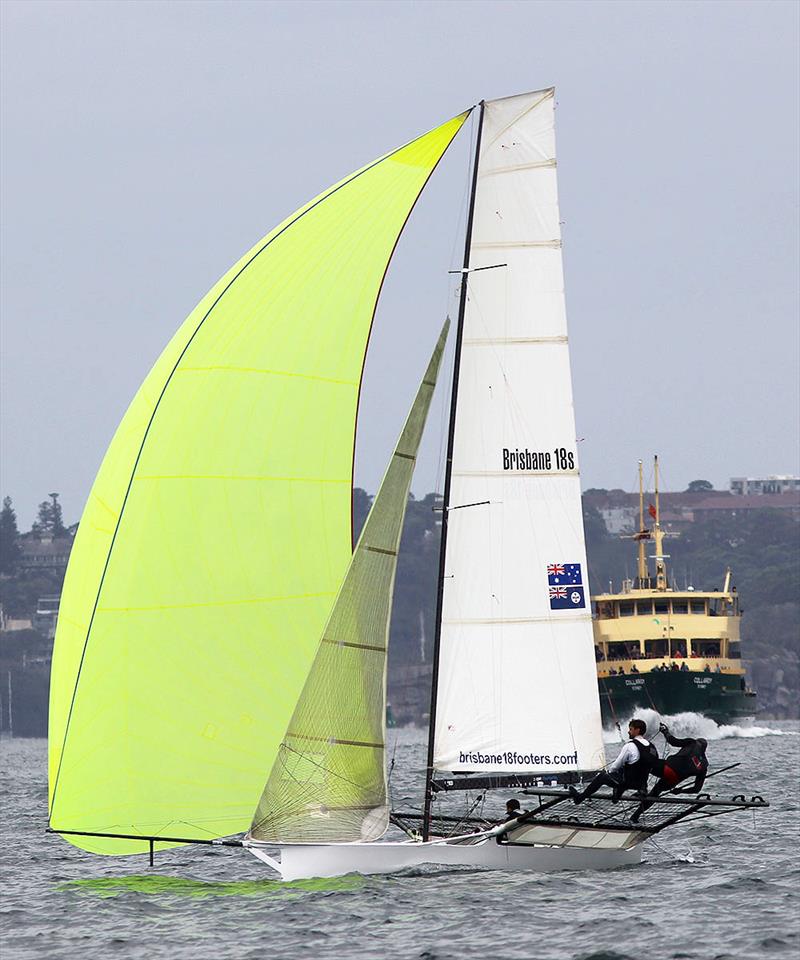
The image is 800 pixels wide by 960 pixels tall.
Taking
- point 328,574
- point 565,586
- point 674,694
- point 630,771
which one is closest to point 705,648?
point 674,694

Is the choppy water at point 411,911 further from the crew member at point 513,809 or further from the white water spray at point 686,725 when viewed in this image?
the white water spray at point 686,725

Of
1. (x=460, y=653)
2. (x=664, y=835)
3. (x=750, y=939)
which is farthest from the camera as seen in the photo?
(x=664, y=835)

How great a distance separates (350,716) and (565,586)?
2505 millimetres

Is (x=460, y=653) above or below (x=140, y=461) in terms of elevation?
below

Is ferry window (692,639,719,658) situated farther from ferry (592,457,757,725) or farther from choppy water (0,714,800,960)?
choppy water (0,714,800,960)

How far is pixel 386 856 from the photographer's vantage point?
16953 mm

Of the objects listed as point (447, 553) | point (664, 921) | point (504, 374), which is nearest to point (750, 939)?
point (664, 921)

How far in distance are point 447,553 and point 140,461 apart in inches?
122

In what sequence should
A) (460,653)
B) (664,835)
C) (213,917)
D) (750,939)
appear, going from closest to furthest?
(750,939) < (213,917) < (460,653) < (664,835)

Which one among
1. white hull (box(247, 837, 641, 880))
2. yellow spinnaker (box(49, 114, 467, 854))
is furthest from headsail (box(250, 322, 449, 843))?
yellow spinnaker (box(49, 114, 467, 854))

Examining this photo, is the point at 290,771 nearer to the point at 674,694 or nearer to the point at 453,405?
the point at 453,405

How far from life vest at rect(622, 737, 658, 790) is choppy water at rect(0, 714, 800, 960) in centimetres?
99

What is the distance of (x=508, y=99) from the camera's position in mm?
17875

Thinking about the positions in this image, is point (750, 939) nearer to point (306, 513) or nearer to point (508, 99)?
point (306, 513)
